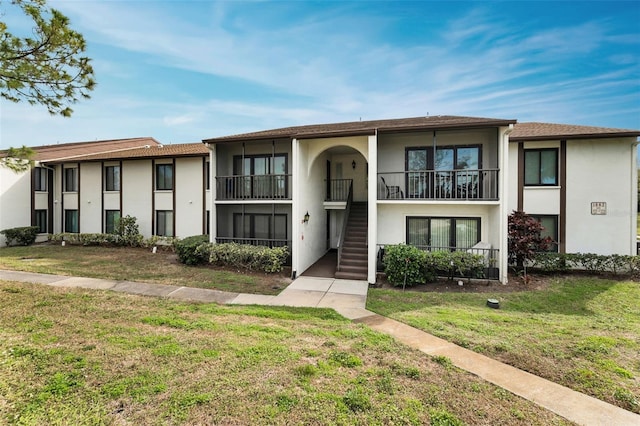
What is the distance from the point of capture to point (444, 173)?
11.5 m

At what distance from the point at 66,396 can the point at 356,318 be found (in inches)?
205

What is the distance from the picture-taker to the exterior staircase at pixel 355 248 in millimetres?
10953

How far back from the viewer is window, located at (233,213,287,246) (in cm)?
1327

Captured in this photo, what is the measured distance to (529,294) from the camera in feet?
28.5

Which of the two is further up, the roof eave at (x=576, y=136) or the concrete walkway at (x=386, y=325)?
the roof eave at (x=576, y=136)

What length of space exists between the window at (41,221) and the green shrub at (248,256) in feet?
50.2

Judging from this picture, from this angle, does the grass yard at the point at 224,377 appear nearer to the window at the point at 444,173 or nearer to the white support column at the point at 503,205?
the white support column at the point at 503,205

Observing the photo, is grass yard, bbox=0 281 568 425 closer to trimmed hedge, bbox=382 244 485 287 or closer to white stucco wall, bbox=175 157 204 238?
trimmed hedge, bbox=382 244 485 287

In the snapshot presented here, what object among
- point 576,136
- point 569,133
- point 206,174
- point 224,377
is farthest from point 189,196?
point 576,136

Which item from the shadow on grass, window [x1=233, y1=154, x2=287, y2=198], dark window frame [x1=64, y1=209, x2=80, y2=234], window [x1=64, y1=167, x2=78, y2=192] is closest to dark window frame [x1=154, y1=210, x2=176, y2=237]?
window [x1=233, y1=154, x2=287, y2=198]

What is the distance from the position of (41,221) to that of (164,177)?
1030 centimetres

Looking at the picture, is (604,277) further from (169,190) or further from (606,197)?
(169,190)

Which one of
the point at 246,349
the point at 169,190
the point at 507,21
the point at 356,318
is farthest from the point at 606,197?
the point at 169,190

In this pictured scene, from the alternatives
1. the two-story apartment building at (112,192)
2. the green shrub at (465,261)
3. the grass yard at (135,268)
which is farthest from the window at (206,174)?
the green shrub at (465,261)
